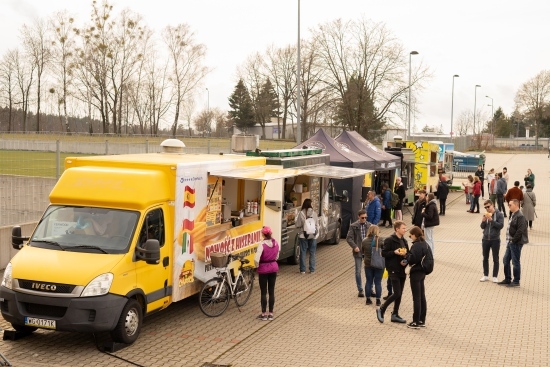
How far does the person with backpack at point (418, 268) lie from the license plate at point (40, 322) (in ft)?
17.6

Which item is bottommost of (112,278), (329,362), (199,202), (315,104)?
(329,362)

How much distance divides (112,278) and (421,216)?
9894 millimetres

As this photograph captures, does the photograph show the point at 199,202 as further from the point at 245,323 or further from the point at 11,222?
the point at 11,222

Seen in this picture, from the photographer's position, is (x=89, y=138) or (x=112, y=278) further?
(x=89, y=138)

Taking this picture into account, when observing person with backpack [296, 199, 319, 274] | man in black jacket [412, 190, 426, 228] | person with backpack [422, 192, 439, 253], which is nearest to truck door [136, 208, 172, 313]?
person with backpack [296, 199, 319, 274]

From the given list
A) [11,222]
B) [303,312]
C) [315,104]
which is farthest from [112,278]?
[315,104]

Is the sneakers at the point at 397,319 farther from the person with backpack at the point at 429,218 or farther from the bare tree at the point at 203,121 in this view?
the bare tree at the point at 203,121

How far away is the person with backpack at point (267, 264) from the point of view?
11938 mm

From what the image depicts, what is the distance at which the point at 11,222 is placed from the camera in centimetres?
1588

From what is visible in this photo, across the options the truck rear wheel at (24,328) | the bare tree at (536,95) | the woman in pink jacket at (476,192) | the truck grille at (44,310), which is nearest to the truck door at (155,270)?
the truck grille at (44,310)

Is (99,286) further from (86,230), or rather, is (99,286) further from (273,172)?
(273,172)

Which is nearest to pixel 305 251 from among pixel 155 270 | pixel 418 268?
pixel 418 268

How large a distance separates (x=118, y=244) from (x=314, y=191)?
8.67 meters

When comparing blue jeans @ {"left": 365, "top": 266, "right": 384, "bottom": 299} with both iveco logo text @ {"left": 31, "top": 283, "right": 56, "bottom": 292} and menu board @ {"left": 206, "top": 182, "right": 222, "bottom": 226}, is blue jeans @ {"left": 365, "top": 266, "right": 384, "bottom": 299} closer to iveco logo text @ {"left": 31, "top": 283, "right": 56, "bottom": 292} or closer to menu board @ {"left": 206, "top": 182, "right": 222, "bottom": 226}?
menu board @ {"left": 206, "top": 182, "right": 222, "bottom": 226}
